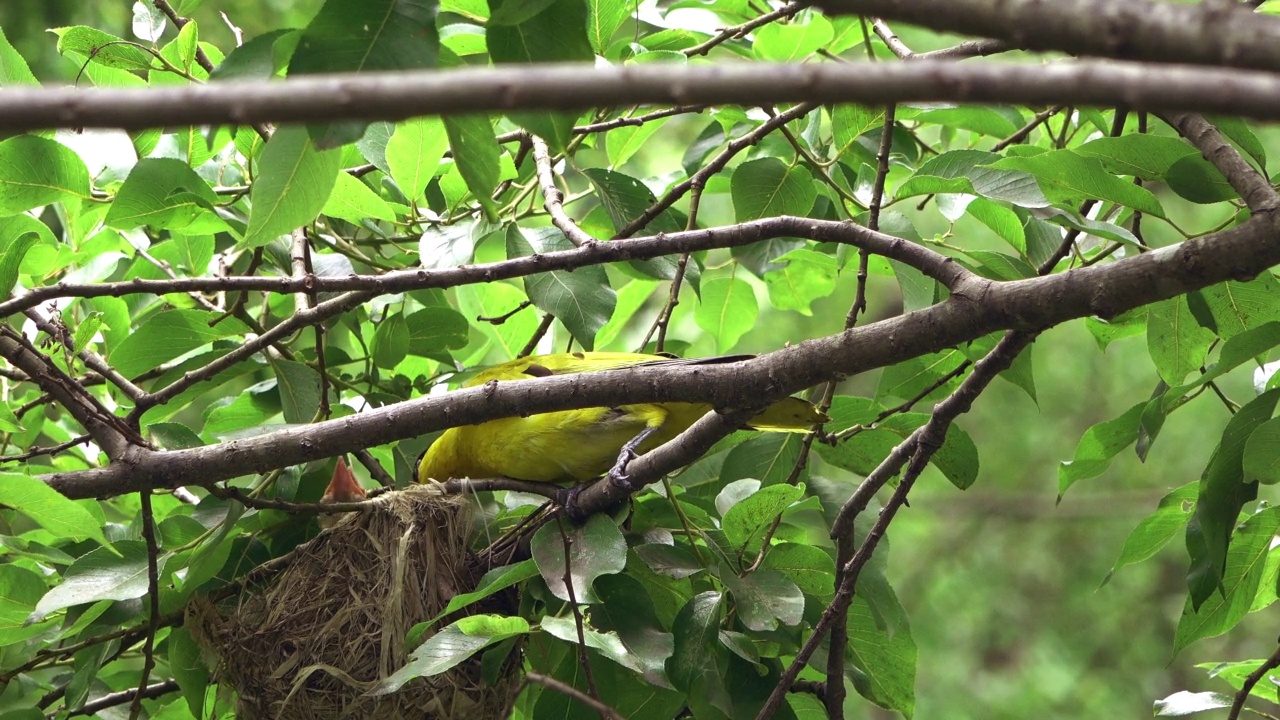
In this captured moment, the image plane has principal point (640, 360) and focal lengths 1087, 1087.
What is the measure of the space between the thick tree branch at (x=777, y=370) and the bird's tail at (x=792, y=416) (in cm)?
54

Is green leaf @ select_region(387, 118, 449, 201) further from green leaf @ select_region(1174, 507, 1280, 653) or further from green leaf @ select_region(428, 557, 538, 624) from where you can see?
green leaf @ select_region(1174, 507, 1280, 653)

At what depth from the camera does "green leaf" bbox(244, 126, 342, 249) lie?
1618 mm

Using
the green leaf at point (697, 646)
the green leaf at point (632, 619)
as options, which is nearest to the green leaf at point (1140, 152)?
the green leaf at point (697, 646)

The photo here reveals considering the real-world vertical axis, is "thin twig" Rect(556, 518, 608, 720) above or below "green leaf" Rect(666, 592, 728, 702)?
above

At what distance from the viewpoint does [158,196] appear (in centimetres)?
243

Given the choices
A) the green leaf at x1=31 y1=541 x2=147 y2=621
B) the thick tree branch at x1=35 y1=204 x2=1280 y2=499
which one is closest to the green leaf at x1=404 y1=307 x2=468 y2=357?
the thick tree branch at x1=35 y1=204 x2=1280 y2=499

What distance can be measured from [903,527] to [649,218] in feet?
25.1

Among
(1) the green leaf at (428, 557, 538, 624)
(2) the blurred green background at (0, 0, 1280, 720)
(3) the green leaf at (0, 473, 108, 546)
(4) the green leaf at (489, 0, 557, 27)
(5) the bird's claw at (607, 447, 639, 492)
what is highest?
(4) the green leaf at (489, 0, 557, 27)

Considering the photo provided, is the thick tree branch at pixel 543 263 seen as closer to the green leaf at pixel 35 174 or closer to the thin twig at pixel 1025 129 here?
the green leaf at pixel 35 174

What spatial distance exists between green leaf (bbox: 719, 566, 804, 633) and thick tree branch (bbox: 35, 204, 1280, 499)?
48 centimetres

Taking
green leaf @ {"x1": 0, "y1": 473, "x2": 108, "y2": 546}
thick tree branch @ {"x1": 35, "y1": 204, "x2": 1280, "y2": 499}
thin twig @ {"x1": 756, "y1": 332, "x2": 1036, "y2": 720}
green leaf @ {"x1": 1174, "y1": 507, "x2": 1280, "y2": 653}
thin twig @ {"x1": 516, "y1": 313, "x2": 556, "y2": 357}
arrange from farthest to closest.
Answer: thin twig @ {"x1": 516, "y1": 313, "x2": 556, "y2": 357}
green leaf @ {"x1": 1174, "y1": 507, "x2": 1280, "y2": 653}
thin twig @ {"x1": 756, "y1": 332, "x2": 1036, "y2": 720}
green leaf @ {"x1": 0, "y1": 473, "x2": 108, "y2": 546}
thick tree branch @ {"x1": 35, "y1": 204, "x2": 1280, "y2": 499}

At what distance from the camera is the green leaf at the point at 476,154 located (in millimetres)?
1503

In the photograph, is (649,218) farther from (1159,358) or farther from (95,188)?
(95,188)

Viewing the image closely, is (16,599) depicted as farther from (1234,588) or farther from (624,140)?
(1234,588)
